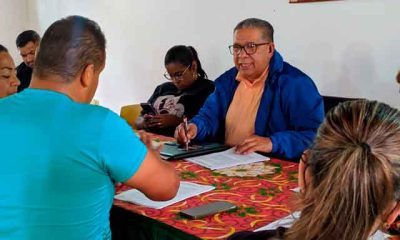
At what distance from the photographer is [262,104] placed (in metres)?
2.24

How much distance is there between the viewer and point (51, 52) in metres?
1.15

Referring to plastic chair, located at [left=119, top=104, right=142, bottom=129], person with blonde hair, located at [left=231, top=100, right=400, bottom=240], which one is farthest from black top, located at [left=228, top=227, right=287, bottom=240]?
plastic chair, located at [left=119, top=104, right=142, bottom=129]

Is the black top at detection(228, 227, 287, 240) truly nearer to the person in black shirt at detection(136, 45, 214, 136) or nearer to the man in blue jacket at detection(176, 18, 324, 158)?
the man in blue jacket at detection(176, 18, 324, 158)

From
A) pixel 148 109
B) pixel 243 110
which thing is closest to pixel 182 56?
pixel 148 109

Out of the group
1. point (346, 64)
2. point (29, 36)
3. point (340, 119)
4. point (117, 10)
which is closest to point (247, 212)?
point (340, 119)

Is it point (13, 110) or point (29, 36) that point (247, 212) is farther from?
point (29, 36)

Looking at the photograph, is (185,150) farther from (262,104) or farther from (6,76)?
(6,76)

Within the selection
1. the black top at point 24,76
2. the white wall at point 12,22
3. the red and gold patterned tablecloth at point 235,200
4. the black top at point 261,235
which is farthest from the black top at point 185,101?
the white wall at point 12,22

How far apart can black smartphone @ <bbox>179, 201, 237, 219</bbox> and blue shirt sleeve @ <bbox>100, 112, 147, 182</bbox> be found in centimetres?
25

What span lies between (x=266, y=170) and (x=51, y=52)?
0.92 m

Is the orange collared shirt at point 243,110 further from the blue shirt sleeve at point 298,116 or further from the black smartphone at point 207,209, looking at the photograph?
the black smartphone at point 207,209

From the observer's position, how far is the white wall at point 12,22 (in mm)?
5484

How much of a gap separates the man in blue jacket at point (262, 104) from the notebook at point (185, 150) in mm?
55

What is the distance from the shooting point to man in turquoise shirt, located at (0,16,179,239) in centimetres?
106
